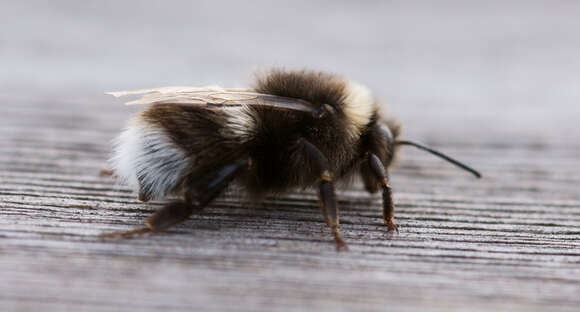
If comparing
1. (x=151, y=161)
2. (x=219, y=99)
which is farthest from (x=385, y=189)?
(x=151, y=161)

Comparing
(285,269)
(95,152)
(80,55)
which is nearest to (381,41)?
(80,55)

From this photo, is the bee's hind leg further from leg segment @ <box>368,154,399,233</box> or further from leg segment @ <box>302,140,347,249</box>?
leg segment @ <box>368,154,399,233</box>

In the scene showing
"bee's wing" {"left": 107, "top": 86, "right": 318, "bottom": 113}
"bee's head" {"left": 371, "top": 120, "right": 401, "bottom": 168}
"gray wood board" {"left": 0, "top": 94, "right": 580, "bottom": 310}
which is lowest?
"gray wood board" {"left": 0, "top": 94, "right": 580, "bottom": 310}

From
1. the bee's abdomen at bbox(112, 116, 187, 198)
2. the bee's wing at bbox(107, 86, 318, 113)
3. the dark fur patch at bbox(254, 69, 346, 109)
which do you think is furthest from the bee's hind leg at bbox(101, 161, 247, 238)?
the dark fur patch at bbox(254, 69, 346, 109)

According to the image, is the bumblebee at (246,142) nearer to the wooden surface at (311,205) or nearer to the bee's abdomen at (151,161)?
the bee's abdomen at (151,161)

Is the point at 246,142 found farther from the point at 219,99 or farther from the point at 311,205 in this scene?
the point at 311,205

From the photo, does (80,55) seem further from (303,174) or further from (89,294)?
(89,294)
